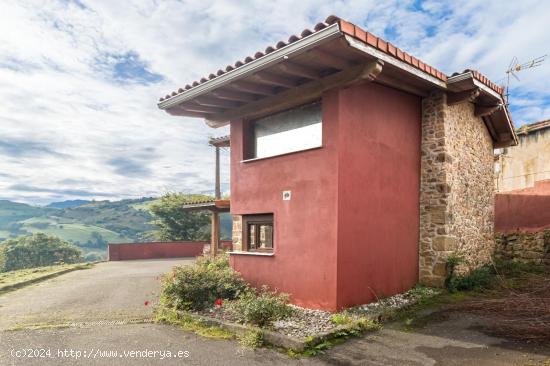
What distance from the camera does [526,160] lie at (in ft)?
48.0

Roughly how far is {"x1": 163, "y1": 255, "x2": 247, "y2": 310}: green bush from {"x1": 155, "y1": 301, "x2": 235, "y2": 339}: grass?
232mm

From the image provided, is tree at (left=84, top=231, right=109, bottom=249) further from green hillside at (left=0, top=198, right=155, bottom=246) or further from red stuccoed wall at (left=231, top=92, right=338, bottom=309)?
red stuccoed wall at (left=231, top=92, right=338, bottom=309)

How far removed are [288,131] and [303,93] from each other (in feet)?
3.10

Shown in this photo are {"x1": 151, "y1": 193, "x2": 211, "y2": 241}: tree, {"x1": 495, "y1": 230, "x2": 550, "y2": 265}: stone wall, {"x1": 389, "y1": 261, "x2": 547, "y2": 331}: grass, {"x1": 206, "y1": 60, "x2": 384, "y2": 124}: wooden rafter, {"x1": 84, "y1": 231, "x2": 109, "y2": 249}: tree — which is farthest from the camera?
{"x1": 84, "y1": 231, "x2": 109, "y2": 249}: tree

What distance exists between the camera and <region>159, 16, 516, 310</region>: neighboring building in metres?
6.24

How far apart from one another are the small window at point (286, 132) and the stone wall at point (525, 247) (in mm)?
7134

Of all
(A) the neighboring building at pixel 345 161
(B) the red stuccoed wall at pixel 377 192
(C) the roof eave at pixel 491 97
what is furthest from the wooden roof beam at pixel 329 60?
(C) the roof eave at pixel 491 97

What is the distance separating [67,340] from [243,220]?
3.99 m

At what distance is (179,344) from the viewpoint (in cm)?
517

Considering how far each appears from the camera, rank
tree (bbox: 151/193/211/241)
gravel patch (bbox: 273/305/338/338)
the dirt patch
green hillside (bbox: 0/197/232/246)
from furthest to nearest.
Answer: green hillside (bbox: 0/197/232/246) → tree (bbox: 151/193/211/241) → gravel patch (bbox: 273/305/338/338) → the dirt patch

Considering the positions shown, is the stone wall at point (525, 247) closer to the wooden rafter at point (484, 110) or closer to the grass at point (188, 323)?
the wooden rafter at point (484, 110)

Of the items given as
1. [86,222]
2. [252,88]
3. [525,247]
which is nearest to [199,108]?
[252,88]

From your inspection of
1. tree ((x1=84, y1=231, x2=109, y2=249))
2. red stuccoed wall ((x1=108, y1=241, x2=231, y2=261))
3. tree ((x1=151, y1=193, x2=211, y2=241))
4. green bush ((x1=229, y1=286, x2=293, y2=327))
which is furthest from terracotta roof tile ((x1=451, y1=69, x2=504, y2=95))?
tree ((x1=84, y1=231, x2=109, y2=249))

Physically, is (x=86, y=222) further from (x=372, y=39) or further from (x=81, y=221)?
(x=372, y=39)
